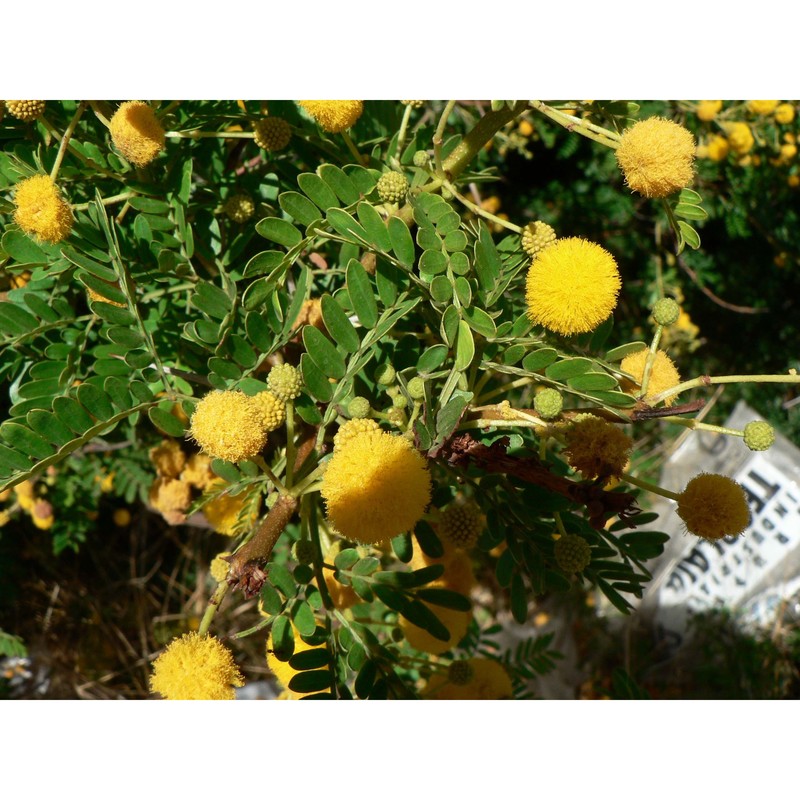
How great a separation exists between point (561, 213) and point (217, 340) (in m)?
2.50

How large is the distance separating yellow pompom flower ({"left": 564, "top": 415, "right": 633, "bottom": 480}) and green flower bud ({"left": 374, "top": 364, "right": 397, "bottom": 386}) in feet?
0.97

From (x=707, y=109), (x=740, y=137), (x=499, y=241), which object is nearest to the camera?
(x=499, y=241)

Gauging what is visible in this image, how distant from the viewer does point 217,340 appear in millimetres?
1219

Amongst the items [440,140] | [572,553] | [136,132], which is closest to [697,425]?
[572,553]

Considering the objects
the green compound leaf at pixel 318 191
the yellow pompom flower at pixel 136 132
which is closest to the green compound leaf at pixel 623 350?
the green compound leaf at pixel 318 191

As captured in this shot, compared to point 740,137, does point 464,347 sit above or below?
below

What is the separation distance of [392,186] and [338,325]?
0.30 metres

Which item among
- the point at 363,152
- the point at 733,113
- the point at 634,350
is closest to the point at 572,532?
the point at 634,350

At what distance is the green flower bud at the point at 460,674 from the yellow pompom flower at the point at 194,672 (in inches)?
21.9

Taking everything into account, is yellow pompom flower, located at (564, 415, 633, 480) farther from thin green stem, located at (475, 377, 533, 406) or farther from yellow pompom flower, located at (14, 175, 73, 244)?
yellow pompom flower, located at (14, 175, 73, 244)

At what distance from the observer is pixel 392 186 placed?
125 centimetres

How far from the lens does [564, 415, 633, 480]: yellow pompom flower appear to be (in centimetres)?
107

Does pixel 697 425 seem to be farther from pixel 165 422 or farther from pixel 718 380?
pixel 165 422

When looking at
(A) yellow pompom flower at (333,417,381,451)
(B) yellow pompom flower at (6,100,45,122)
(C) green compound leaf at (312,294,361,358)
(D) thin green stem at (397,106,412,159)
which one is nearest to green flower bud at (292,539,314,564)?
(A) yellow pompom flower at (333,417,381,451)
